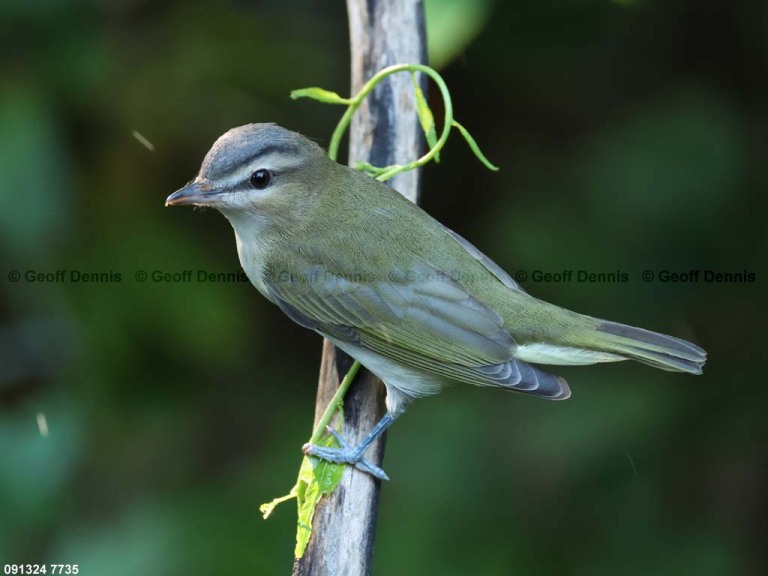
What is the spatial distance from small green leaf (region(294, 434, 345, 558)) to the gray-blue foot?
0.02m

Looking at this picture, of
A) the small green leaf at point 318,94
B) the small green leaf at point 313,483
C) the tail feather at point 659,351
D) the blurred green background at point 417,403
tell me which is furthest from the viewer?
the blurred green background at point 417,403

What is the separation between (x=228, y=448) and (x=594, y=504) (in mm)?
1925

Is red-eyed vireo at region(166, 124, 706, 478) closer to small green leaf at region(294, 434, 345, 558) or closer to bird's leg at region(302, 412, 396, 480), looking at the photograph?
bird's leg at region(302, 412, 396, 480)

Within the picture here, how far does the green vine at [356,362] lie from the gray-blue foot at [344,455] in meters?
0.02

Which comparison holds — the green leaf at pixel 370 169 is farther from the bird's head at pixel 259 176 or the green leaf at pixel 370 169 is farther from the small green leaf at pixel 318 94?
the small green leaf at pixel 318 94

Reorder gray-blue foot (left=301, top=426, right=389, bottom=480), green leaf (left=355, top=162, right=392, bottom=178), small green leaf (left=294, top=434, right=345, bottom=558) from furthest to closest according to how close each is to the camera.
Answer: green leaf (left=355, top=162, right=392, bottom=178)
gray-blue foot (left=301, top=426, right=389, bottom=480)
small green leaf (left=294, top=434, right=345, bottom=558)

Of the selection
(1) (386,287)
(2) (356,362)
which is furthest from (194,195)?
(2) (356,362)

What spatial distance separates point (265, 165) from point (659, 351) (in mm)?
1588

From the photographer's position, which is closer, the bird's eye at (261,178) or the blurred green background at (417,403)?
the bird's eye at (261,178)

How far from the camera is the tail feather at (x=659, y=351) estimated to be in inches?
136

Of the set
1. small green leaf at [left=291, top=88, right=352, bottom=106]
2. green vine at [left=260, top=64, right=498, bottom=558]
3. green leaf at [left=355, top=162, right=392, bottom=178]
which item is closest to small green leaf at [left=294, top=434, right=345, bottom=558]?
green vine at [left=260, top=64, right=498, bottom=558]

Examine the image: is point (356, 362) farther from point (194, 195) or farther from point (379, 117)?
point (379, 117)

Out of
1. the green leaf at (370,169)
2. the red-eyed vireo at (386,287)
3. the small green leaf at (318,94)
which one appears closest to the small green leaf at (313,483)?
the red-eyed vireo at (386,287)

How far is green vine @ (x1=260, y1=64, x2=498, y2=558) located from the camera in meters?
3.21
